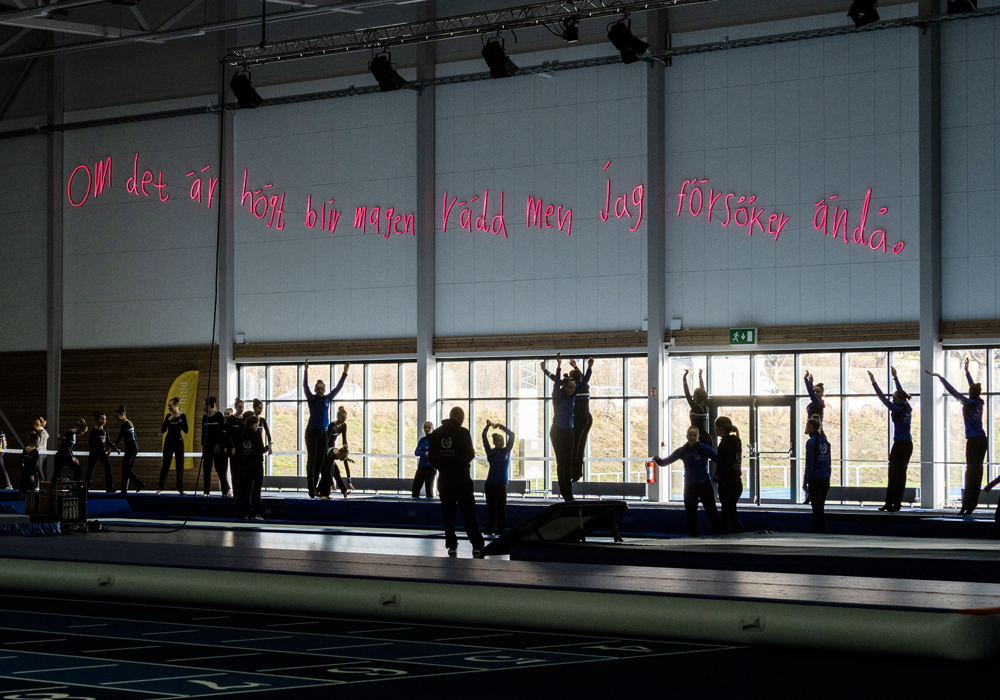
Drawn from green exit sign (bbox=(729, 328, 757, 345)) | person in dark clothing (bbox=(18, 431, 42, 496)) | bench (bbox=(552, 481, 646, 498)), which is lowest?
bench (bbox=(552, 481, 646, 498))

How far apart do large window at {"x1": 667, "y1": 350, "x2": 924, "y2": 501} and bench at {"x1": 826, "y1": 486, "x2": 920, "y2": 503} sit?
0.54 m

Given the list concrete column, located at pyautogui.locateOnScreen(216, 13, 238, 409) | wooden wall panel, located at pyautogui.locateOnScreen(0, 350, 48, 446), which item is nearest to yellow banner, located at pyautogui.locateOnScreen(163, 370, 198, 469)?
concrete column, located at pyautogui.locateOnScreen(216, 13, 238, 409)

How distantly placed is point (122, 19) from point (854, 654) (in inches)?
995

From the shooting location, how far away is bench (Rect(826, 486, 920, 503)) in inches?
825

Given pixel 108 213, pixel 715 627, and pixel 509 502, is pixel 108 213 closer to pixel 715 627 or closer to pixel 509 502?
pixel 509 502

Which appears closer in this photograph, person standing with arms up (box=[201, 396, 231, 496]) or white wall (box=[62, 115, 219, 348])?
person standing with arms up (box=[201, 396, 231, 496])

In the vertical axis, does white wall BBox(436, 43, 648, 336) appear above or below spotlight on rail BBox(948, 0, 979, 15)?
below

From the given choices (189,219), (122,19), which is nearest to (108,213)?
(189,219)

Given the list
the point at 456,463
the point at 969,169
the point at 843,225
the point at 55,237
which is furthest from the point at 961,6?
the point at 55,237

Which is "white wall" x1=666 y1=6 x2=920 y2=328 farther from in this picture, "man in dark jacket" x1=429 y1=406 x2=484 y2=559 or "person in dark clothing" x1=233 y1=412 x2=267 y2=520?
"man in dark jacket" x1=429 y1=406 x2=484 y2=559

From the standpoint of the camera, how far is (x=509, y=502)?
21219 millimetres

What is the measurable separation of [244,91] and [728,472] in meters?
12.6

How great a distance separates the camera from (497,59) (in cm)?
2128

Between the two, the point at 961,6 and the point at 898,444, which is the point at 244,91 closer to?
the point at 961,6
